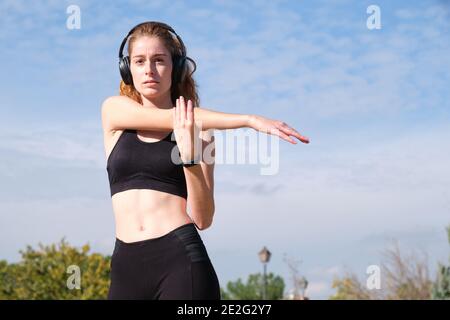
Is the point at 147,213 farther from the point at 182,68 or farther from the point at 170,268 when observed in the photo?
the point at 182,68

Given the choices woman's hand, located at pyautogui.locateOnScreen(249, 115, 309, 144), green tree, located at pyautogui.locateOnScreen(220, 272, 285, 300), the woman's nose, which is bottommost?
green tree, located at pyautogui.locateOnScreen(220, 272, 285, 300)

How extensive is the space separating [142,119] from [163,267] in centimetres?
103

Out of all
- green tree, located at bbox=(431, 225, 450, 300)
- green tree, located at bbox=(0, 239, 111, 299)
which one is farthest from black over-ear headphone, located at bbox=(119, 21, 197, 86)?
green tree, located at bbox=(0, 239, 111, 299)

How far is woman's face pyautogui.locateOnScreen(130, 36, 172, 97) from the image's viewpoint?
495 centimetres

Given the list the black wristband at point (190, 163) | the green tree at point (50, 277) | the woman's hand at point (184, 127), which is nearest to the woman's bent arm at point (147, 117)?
the woman's hand at point (184, 127)

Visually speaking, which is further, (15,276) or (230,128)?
(15,276)

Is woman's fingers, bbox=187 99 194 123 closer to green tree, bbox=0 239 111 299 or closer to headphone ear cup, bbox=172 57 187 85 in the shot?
headphone ear cup, bbox=172 57 187 85

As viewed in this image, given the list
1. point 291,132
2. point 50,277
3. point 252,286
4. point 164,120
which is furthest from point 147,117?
point 252,286

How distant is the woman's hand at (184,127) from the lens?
4479 millimetres

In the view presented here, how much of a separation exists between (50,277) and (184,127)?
3410cm
